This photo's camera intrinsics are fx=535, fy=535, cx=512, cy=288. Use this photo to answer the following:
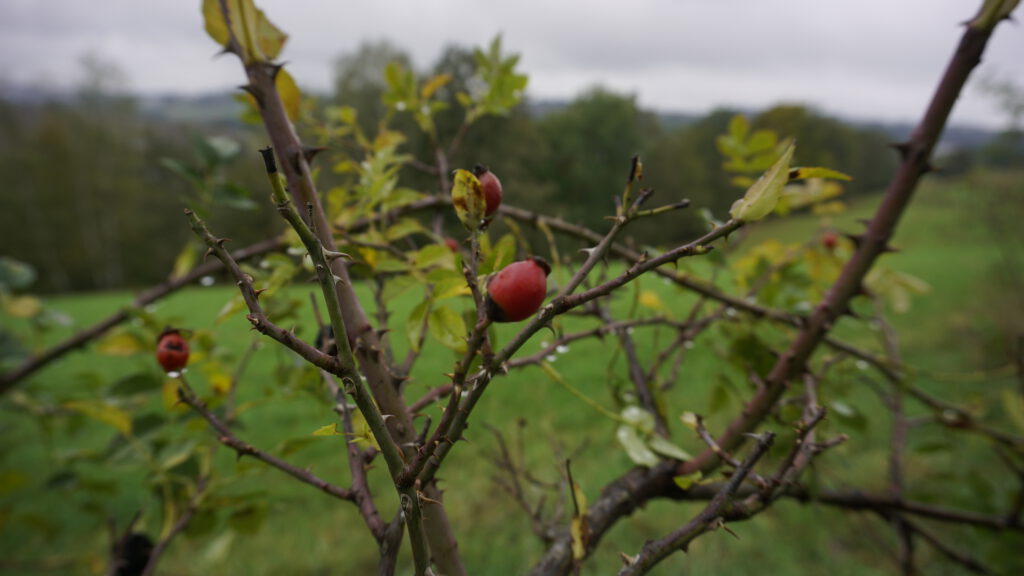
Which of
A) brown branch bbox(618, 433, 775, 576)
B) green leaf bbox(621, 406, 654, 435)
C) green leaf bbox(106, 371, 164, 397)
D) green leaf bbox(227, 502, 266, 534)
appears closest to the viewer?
brown branch bbox(618, 433, 775, 576)

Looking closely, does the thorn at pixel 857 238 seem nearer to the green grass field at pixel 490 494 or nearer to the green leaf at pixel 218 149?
the green grass field at pixel 490 494

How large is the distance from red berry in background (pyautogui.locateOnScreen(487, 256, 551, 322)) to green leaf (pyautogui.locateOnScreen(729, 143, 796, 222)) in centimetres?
10

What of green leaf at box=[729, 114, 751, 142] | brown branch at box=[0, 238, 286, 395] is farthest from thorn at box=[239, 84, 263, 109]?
green leaf at box=[729, 114, 751, 142]

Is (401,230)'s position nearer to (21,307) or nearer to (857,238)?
(857,238)

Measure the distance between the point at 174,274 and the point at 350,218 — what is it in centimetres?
60

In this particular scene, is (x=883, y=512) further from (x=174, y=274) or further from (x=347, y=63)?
(x=347, y=63)

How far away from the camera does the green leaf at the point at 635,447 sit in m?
0.52

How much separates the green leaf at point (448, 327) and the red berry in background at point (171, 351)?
0.26 m

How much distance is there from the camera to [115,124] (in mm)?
15141

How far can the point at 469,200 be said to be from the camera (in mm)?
293

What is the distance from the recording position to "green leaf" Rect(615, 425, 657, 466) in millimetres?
517

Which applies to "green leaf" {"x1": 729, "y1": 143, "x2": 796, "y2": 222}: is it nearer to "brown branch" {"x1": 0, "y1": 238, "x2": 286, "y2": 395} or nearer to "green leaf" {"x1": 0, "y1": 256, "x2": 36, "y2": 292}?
"brown branch" {"x1": 0, "y1": 238, "x2": 286, "y2": 395}

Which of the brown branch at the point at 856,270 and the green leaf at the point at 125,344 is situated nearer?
the brown branch at the point at 856,270

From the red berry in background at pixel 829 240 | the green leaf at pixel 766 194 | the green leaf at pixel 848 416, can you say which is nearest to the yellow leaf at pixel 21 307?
the green leaf at pixel 766 194
